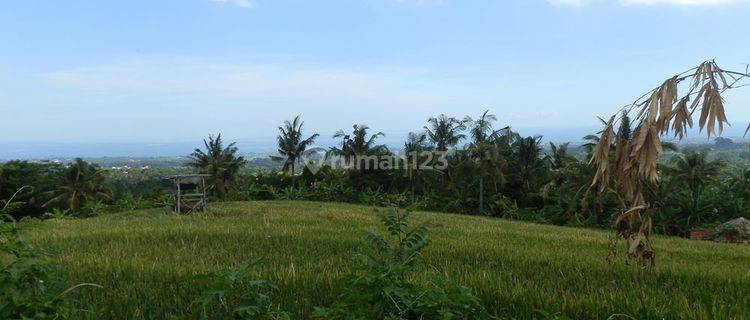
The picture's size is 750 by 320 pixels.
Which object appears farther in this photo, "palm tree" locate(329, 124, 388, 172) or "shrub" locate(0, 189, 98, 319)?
"palm tree" locate(329, 124, 388, 172)

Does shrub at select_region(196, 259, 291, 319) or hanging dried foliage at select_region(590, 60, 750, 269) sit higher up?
hanging dried foliage at select_region(590, 60, 750, 269)

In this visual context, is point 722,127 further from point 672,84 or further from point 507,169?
point 507,169

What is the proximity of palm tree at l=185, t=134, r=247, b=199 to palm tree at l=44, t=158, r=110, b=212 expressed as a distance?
833 centimetres

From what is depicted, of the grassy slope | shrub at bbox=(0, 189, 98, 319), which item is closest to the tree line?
the grassy slope

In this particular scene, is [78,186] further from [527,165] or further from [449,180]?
[527,165]

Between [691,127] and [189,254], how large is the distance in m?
5.55

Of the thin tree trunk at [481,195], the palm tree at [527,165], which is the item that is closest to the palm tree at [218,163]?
the thin tree trunk at [481,195]

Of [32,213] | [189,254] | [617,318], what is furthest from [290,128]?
[617,318]

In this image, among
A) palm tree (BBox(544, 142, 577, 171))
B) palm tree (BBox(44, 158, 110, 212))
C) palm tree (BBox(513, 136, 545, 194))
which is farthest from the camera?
palm tree (BBox(44, 158, 110, 212))

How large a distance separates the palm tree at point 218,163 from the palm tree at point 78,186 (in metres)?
8.33

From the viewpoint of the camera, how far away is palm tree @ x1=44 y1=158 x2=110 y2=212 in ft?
150

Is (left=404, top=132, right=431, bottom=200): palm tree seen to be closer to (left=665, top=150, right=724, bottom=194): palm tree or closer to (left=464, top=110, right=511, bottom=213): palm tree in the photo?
(left=464, top=110, right=511, bottom=213): palm tree

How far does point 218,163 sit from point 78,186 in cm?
1222

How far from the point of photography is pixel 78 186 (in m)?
46.5
